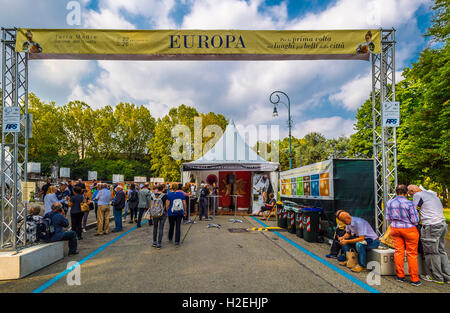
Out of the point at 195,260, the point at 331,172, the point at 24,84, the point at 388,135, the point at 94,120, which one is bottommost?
the point at 195,260

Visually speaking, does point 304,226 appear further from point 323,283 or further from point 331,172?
point 323,283

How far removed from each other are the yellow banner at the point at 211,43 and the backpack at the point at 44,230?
12.6 ft

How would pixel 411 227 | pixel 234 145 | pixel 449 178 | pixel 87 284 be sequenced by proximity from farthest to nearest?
pixel 234 145, pixel 449 178, pixel 411 227, pixel 87 284

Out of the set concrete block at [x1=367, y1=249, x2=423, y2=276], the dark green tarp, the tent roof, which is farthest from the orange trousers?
the tent roof

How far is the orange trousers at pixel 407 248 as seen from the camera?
15.9 ft

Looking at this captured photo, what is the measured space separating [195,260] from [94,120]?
4920cm

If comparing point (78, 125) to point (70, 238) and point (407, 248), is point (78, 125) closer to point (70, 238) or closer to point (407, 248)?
point (70, 238)

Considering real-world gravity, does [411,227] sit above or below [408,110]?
below

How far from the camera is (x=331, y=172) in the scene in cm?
819

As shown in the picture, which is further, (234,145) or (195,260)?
(234,145)
